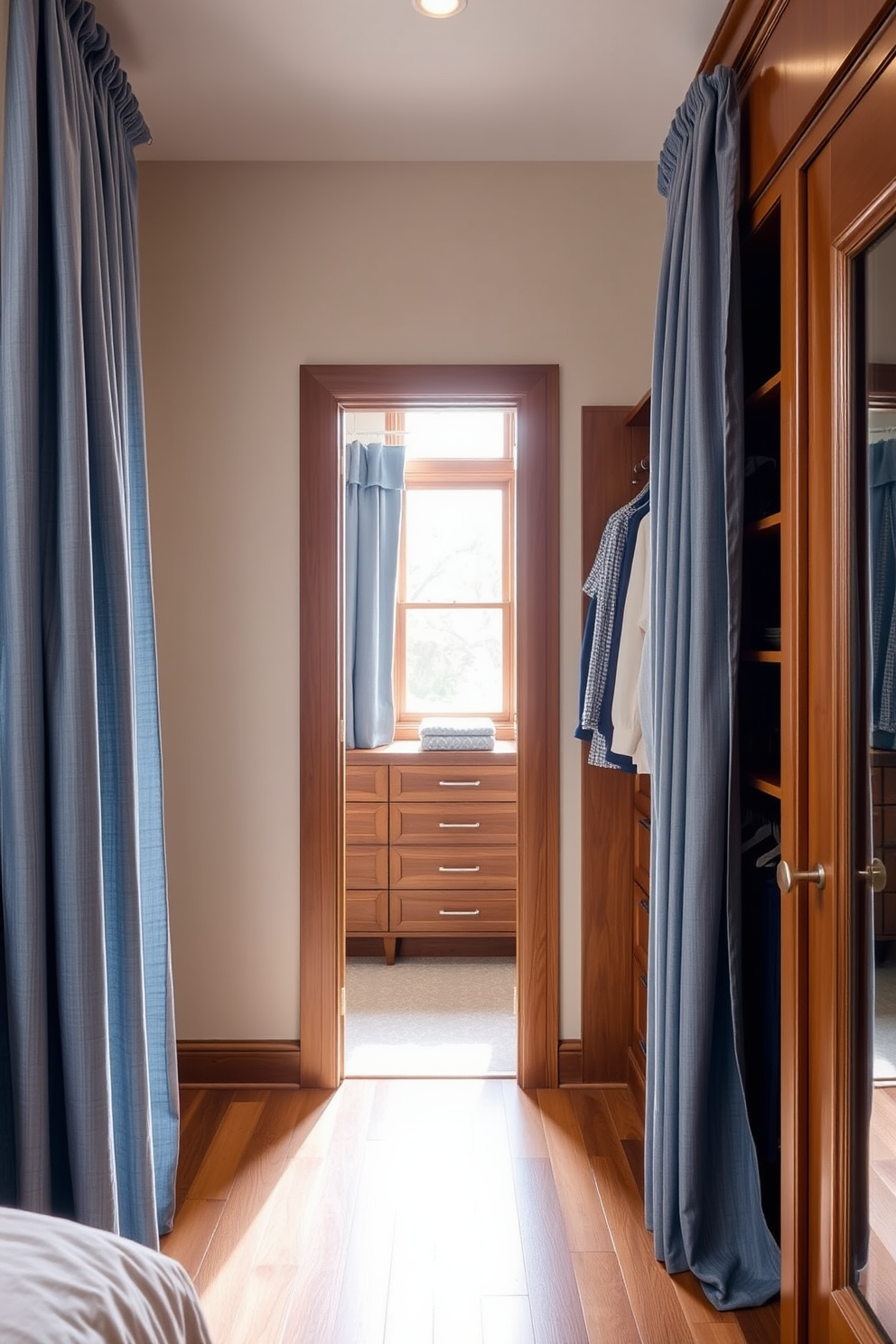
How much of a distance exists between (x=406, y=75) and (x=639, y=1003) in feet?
8.43

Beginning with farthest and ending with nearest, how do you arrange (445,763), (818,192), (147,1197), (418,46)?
(445,763)
(418,46)
(147,1197)
(818,192)

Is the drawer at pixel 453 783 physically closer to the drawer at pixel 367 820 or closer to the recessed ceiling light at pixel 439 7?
the drawer at pixel 367 820

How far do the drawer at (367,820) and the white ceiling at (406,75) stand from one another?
2353 mm

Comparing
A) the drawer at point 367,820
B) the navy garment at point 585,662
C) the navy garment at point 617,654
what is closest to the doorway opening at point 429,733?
the drawer at point 367,820

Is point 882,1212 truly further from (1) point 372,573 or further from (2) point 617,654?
(1) point 372,573

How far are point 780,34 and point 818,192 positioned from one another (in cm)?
38

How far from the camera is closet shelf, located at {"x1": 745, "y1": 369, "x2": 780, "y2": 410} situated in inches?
70.8

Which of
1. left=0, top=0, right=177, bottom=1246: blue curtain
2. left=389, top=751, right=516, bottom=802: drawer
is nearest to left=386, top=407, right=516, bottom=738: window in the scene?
left=389, top=751, right=516, bottom=802: drawer

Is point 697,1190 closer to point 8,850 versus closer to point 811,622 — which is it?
point 811,622

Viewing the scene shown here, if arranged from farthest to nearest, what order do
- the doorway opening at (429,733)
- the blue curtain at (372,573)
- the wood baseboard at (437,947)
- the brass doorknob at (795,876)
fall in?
the blue curtain at (372,573)
the wood baseboard at (437,947)
the doorway opening at (429,733)
the brass doorknob at (795,876)

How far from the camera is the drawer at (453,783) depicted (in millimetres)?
3916

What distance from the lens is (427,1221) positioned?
2164 millimetres

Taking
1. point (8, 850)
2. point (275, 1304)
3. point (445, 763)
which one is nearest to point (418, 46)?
point (8, 850)

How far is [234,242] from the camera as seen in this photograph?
284 centimetres
